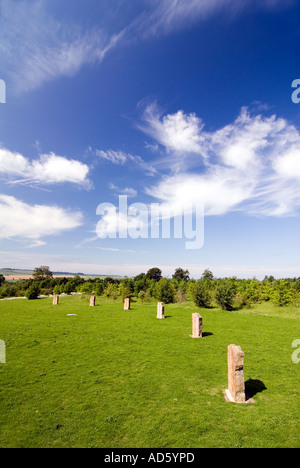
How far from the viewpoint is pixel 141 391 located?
9055 mm

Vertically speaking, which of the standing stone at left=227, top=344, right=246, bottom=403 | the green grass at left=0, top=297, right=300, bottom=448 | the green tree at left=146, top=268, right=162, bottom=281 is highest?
the green tree at left=146, top=268, right=162, bottom=281

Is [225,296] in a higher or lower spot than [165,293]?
higher

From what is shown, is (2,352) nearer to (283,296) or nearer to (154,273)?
(283,296)

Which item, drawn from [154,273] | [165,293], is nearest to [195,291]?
[165,293]

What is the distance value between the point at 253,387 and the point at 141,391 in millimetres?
4791

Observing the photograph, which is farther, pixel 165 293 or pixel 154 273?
pixel 154 273

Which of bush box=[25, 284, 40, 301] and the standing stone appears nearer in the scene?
the standing stone

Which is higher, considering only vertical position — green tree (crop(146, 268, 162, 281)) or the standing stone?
green tree (crop(146, 268, 162, 281))

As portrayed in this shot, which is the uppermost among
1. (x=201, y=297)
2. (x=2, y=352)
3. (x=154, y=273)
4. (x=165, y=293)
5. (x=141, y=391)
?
(x=154, y=273)

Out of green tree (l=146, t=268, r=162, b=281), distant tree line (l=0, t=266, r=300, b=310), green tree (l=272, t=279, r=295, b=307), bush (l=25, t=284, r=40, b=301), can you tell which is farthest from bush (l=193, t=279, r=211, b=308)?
green tree (l=146, t=268, r=162, b=281)

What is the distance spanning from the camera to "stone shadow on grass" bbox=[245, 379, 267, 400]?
907 centimetres

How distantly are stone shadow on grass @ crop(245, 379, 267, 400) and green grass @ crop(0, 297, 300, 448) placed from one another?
0.41 ft

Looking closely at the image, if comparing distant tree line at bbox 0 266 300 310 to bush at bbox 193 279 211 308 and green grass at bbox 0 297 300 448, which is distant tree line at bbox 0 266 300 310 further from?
green grass at bbox 0 297 300 448
